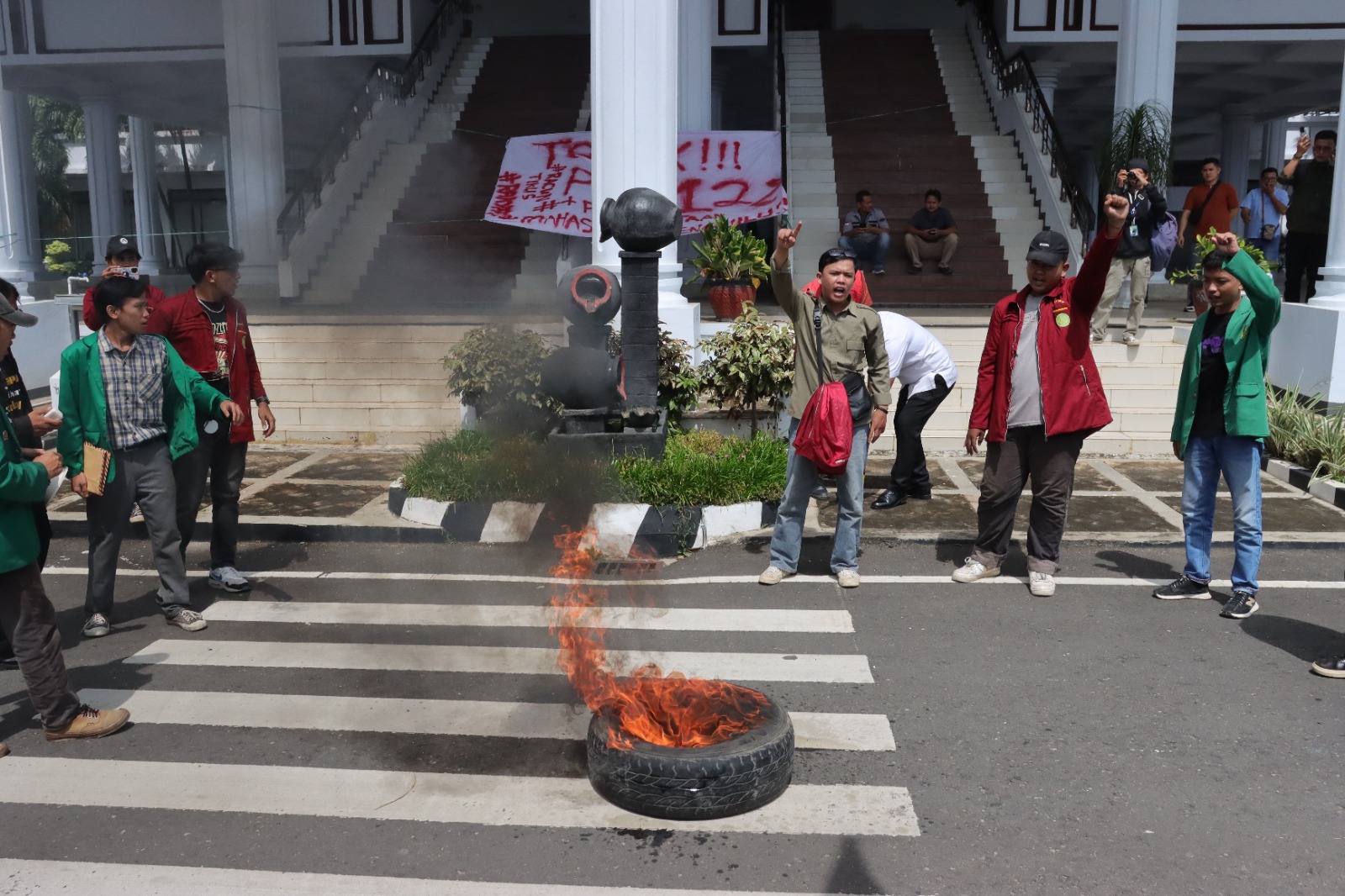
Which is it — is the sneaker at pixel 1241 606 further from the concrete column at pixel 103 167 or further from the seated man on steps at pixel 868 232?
the concrete column at pixel 103 167

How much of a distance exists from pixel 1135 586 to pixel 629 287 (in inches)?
144

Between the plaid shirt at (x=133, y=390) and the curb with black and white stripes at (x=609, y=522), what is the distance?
2195 mm

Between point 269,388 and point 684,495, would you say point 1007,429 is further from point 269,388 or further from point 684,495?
point 269,388

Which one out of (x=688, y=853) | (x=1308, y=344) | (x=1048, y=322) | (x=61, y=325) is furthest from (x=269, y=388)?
(x=1308, y=344)

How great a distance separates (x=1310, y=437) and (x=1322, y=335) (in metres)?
1.69

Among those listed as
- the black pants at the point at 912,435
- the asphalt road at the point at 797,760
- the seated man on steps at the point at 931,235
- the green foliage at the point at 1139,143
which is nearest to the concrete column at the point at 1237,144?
the green foliage at the point at 1139,143

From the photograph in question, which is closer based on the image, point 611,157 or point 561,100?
point 611,157

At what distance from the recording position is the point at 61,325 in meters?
12.5

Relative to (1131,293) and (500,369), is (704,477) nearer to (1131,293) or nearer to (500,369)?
(500,369)

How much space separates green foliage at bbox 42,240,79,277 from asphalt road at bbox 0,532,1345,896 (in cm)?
2689

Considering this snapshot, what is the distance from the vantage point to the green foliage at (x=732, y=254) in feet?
38.8

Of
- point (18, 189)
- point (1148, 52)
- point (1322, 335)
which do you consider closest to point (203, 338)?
point (1322, 335)

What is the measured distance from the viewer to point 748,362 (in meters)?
8.16

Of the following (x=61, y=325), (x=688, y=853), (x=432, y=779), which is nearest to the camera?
(x=688, y=853)
